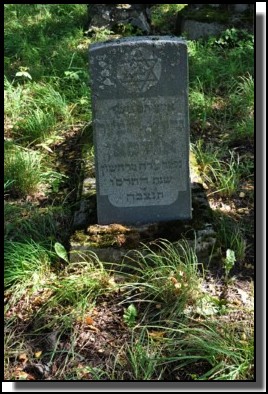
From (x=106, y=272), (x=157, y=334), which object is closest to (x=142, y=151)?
(x=106, y=272)

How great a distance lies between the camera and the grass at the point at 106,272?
344 centimetres

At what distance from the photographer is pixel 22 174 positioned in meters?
5.37

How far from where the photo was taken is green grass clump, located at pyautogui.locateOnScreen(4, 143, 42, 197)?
537 centimetres

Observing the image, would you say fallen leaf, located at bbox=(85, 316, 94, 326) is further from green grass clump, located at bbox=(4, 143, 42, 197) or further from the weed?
green grass clump, located at bbox=(4, 143, 42, 197)

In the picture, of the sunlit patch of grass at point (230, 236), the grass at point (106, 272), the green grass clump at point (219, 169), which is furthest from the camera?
the green grass clump at point (219, 169)

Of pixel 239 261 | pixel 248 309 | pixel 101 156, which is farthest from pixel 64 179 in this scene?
pixel 248 309

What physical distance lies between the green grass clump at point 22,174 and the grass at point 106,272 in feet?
0.03

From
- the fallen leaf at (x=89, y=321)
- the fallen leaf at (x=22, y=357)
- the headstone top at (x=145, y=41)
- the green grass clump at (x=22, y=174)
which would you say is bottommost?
the fallen leaf at (x=22, y=357)

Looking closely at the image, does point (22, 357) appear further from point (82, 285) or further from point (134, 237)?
point (134, 237)

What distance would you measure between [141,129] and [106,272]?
108 centimetres

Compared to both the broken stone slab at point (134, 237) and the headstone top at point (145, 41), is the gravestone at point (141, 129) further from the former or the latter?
the broken stone slab at point (134, 237)

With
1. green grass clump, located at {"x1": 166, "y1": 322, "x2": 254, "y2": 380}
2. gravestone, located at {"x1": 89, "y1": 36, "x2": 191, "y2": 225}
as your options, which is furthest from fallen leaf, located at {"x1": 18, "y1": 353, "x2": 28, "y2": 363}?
gravestone, located at {"x1": 89, "y1": 36, "x2": 191, "y2": 225}

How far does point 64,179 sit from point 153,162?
147cm

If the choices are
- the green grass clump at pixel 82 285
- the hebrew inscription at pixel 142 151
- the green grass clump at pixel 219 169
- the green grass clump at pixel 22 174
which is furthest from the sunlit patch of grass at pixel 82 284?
the green grass clump at pixel 219 169
